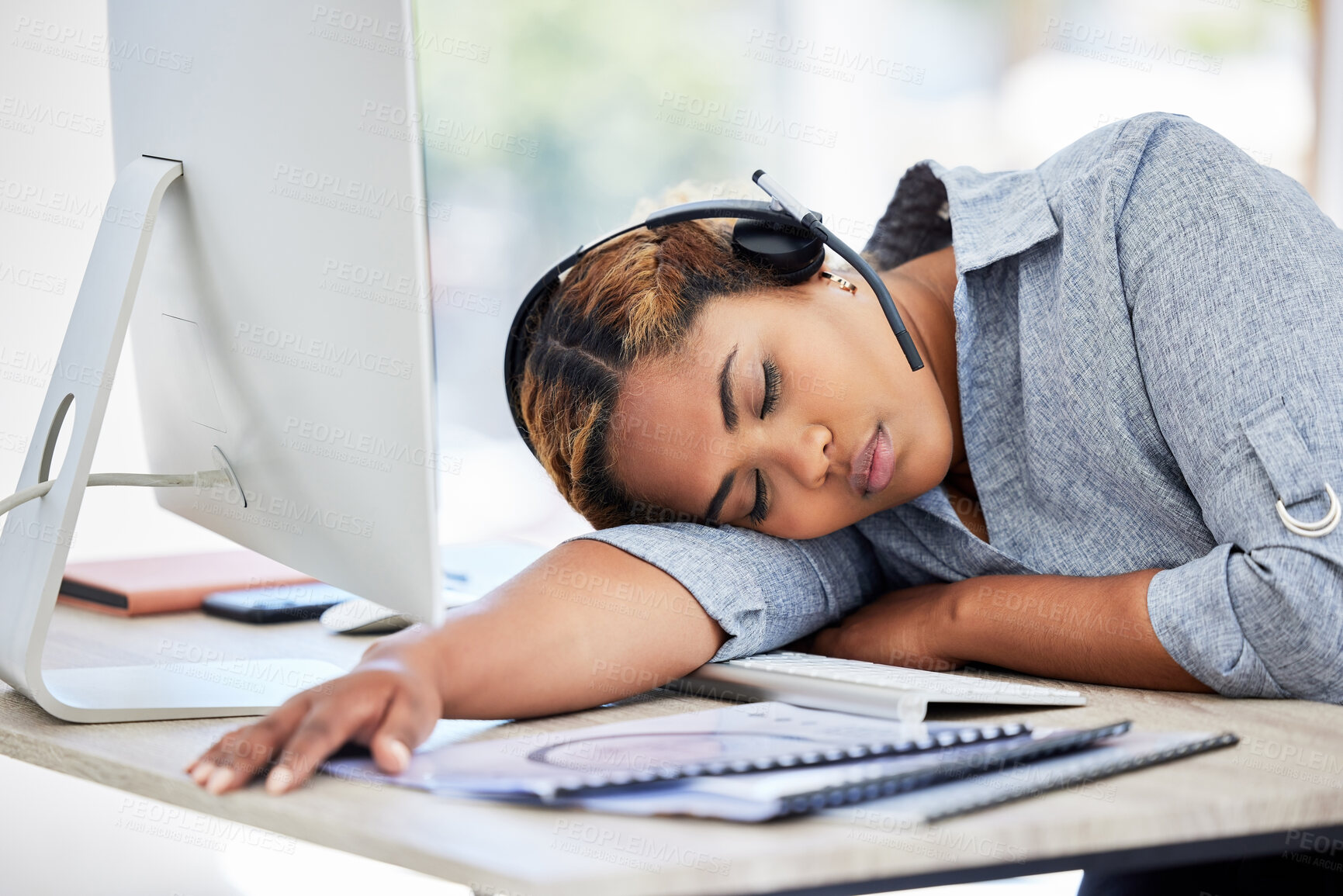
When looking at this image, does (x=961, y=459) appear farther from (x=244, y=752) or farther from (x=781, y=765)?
(x=244, y=752)

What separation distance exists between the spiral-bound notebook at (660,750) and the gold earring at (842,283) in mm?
461

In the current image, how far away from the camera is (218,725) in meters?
0.63

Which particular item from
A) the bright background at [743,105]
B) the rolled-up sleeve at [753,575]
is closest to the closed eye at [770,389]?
the rolled-up sleeve at [753,575]

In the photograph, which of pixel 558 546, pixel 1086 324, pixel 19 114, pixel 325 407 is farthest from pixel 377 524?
pixel 19 114

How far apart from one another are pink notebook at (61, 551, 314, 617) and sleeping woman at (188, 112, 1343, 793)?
0.39 metres

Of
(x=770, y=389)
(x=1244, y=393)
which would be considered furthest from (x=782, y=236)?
(x=1244, y=393)

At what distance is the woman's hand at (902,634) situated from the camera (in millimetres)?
818

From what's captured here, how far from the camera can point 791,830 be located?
1.36ft

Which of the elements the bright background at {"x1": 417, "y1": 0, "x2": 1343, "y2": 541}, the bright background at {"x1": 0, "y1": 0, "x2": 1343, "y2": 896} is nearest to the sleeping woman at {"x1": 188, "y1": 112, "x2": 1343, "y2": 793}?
the bright background at {"x1": 0, "y1": 0, "x2": 1343, "y2": 896}

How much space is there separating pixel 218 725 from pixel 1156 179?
0.77 m

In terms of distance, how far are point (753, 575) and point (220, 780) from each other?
0.44m

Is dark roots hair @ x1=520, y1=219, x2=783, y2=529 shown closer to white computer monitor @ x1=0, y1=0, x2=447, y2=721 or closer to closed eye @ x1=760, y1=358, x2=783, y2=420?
closed eye @ x1=760, y1=358, x2=783, y2=420

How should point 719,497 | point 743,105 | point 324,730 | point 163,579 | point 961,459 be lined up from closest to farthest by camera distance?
point 324,730
point 719,497
point 961,459
point 163,579
point 743,105

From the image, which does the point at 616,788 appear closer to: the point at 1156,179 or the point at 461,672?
the point at 461,672
